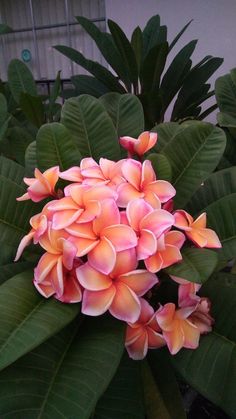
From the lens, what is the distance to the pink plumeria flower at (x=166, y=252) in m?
0.43

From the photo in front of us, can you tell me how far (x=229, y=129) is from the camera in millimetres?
952

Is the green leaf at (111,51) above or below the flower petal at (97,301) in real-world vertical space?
above

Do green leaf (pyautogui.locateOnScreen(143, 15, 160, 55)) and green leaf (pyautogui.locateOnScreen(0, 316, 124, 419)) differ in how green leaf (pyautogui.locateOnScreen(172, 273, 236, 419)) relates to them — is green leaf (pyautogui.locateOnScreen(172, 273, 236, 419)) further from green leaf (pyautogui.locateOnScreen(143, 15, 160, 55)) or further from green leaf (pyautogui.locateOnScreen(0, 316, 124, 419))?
green leaf (pyautogui.locateOnScreen(143, 15, 160, 55))

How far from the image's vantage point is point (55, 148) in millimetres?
586

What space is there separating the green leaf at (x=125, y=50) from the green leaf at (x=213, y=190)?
3.19 ft

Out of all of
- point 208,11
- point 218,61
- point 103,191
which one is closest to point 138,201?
point 103,191

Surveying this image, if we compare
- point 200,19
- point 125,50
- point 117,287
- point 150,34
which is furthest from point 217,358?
point 200,19

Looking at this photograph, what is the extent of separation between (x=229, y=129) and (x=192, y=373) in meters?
0.65

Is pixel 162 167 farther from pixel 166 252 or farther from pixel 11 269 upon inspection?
pixel 11 269

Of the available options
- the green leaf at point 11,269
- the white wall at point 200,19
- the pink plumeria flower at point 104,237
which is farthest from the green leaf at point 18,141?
the white wall at point 200,19

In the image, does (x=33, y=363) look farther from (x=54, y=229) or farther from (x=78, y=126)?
(x=78, y=126)

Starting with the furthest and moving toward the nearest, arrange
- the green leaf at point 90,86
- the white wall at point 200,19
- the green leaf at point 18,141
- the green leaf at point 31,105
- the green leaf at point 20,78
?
the white wall at point 200,19, the green leaf at point 90,86, the green leaf at point 20,78, the green leaf at point 31,105, the green leaf at point 18,141

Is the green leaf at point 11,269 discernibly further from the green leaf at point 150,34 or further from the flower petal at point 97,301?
the green leaf at point 150,34

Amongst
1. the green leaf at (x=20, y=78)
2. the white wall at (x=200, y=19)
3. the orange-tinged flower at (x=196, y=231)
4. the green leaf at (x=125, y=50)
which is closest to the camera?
the orange-tinged flower at (x=196, y=231)
